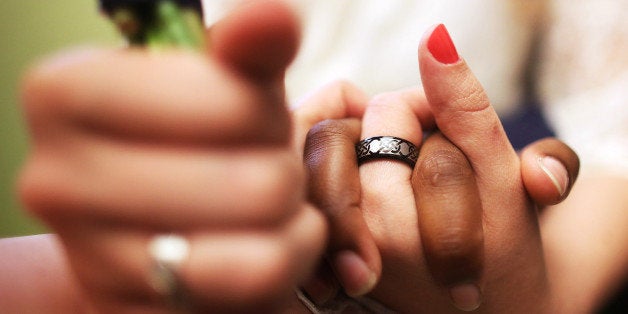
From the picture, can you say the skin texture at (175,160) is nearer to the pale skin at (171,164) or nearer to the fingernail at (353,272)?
the pale skin at (171,164)

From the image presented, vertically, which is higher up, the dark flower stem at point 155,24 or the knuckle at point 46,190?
the dark flower stem at point 155,24

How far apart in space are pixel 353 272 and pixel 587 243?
1.46 feet

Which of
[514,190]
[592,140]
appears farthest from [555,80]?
[514,190]

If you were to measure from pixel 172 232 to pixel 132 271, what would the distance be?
1.2 inches

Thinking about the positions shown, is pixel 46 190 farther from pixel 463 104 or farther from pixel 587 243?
pixel 587 243

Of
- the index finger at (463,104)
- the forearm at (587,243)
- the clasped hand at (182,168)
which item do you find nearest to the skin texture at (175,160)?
the clasped hand at (182,168)

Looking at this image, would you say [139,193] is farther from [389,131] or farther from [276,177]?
[389,131]

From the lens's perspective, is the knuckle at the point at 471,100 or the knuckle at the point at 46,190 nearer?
the knuckle at the point at 46,190

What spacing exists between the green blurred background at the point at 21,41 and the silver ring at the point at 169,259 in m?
1.21

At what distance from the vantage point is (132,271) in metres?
0.25

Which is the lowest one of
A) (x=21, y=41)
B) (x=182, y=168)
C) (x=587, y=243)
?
(x=587, y=243)

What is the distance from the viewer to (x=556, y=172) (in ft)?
1.65

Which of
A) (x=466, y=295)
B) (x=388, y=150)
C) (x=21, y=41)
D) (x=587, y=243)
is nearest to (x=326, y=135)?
(x=388, y=150)

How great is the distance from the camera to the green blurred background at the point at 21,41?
131cm
